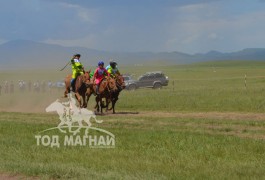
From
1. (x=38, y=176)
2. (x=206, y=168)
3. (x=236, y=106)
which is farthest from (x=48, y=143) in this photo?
(x=236, y=106)

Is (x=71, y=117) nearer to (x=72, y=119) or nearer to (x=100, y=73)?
(x=72, y=119)

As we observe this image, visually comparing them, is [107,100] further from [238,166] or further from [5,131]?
[238,166]

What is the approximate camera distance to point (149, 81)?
58.7 meters

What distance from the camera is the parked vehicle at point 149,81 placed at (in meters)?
57.3

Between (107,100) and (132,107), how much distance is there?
589cm

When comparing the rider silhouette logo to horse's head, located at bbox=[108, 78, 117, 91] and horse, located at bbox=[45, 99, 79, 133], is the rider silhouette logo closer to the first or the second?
horse, located at bbox=[45, 99, 79, 133]

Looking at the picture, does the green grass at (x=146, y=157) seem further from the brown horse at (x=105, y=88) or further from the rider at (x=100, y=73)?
the rider at (x=100, y=73)

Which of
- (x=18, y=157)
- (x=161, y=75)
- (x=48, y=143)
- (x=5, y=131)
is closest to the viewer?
(x=18, y=157)

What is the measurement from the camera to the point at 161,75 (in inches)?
2351

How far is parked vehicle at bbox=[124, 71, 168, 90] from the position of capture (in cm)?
5731

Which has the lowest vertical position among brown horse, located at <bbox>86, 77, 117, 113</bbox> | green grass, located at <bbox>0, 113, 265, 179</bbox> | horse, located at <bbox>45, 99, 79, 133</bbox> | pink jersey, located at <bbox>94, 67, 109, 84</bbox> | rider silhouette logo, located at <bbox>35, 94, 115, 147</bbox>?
green grass, located at <bbox>0, 113, 265, 179</bbox>

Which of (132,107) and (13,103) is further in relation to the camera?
(13,103)

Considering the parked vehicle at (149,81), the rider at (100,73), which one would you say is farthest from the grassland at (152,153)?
the parked vehicle at (149,81)

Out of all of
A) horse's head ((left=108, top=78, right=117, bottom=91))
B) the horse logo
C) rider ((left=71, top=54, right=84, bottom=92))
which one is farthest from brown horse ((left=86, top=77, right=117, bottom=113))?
the horse logo
